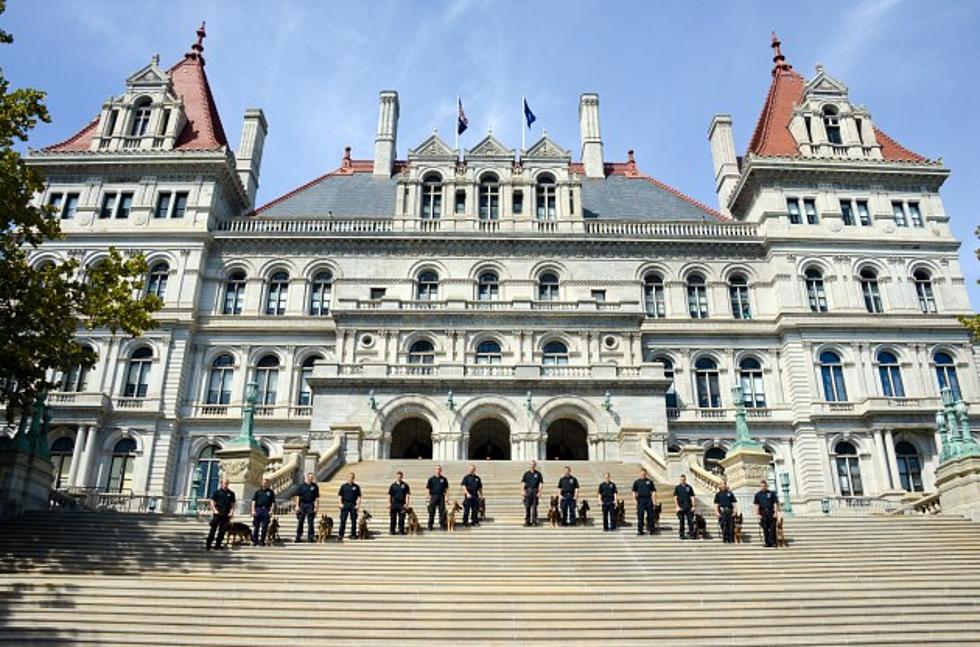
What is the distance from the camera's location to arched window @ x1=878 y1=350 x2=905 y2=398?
35.2 m

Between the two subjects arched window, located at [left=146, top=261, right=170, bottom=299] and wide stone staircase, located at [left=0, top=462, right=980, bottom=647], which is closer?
wide stone staircase, located at [left=0, top=462, right=980, bottom=647]

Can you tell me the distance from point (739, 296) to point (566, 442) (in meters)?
12.1

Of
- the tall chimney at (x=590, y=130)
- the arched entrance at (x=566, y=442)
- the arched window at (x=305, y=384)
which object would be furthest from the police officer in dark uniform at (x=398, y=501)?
the tall chimney at (x=590, y=130)

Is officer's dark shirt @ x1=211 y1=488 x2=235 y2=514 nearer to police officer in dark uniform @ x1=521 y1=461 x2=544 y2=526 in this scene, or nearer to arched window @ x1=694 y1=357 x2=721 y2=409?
police officer in dark uniform @ x1=521 y1=461 x2=544 y2=526

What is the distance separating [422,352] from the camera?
3503cm

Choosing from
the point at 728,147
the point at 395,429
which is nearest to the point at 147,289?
the point at 395,429

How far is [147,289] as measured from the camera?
121ft

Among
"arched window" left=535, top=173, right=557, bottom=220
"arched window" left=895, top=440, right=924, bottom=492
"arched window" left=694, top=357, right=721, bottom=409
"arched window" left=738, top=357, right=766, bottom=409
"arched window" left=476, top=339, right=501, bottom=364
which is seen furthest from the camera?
"arched window" left=535, top=173, right=557, bottom=220

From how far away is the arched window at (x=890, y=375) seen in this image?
35.2 meters

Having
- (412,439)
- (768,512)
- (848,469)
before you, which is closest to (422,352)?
(412,439)

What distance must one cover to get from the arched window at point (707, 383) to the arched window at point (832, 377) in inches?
186

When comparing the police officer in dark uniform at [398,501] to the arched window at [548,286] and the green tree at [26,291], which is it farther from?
the arched window at [548,286]

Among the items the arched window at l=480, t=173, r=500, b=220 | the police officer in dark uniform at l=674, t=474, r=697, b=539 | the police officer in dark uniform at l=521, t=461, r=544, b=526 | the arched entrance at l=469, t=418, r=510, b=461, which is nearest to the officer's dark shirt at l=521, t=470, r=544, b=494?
the police officer in dark uniform at l=521, t=461, r=544, b=526

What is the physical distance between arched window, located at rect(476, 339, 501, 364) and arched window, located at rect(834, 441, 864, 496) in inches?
615
